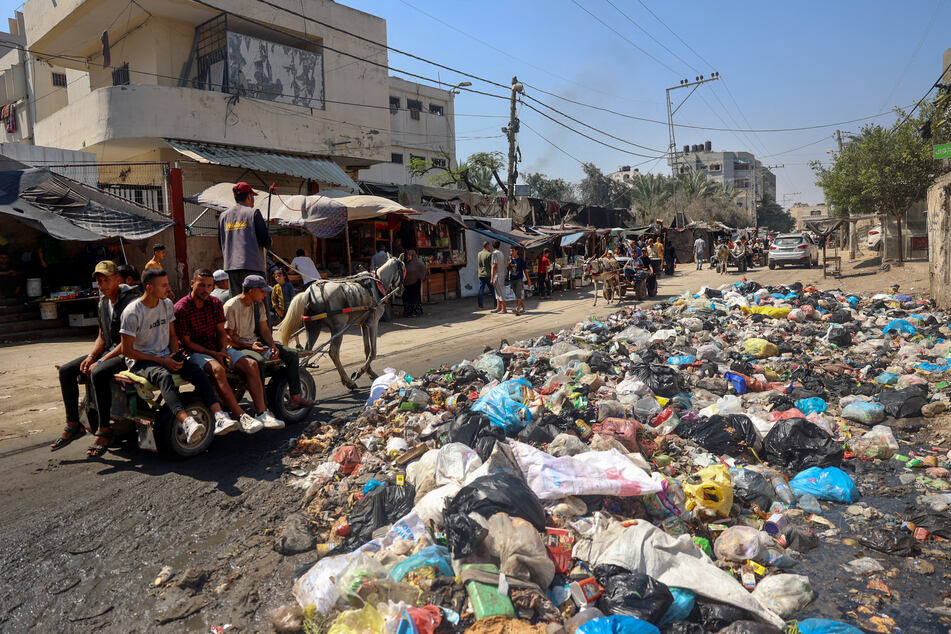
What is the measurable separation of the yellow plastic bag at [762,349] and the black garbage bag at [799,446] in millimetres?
3334

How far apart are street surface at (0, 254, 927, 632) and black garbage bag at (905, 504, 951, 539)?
383cm

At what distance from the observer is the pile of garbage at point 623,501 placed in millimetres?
2785

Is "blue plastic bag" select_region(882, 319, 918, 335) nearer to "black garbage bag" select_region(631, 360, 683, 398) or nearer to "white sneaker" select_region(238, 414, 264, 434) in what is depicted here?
"black garbage bag" select_region(631, 360, 683, 398)

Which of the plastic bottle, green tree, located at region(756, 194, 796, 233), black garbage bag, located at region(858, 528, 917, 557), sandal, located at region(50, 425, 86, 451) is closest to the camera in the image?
black garbage bag, located at region(858, 528, 917, 557)

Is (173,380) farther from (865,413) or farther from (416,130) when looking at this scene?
(416,130)

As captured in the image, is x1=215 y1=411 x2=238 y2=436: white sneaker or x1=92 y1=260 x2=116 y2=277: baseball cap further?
x1=92 y1=260 x2=116 y2=277: baseball cap

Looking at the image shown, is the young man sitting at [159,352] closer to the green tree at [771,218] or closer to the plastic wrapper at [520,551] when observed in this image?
the plastic wrapper at [520,551]

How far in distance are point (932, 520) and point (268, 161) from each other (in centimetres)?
1637

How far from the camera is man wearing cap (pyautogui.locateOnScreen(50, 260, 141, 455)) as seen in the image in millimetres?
4816

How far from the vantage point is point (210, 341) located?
530 centimetres


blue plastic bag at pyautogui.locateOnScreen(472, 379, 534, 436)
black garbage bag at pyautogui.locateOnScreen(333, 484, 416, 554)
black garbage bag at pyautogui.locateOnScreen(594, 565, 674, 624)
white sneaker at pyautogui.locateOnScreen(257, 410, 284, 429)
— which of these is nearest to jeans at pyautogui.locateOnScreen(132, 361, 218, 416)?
white sneaker at pyautogui.locateOnScreen(257, 410, 284, 429)

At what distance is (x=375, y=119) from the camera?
2069 centimetres

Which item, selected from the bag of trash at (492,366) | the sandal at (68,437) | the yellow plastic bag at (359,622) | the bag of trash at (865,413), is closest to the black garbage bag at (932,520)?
the bag of trash at (865,413)

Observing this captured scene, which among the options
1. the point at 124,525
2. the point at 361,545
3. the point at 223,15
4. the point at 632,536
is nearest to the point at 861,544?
the point at 632,536
